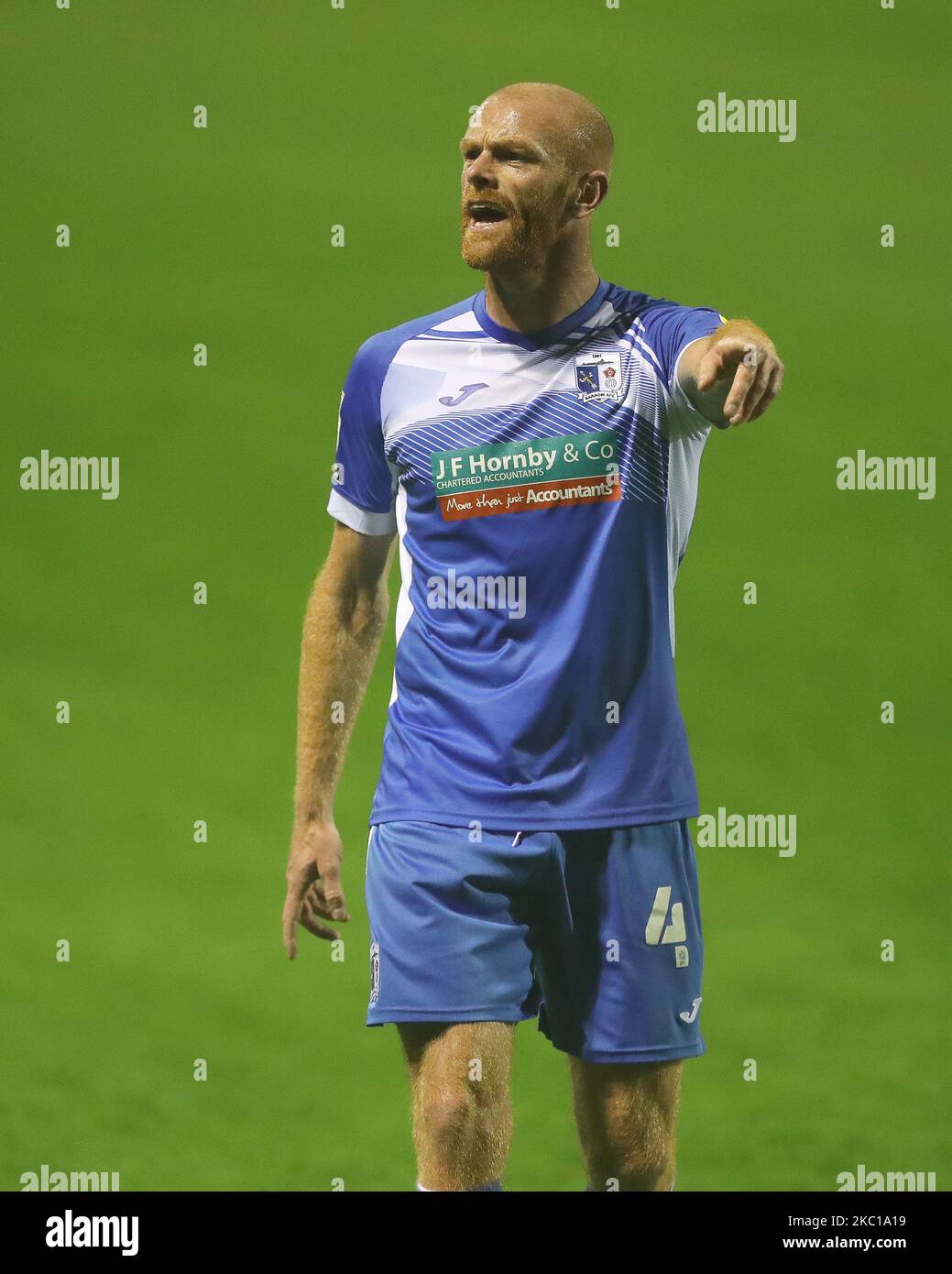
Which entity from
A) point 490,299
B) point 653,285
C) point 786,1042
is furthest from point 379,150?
point 490,299

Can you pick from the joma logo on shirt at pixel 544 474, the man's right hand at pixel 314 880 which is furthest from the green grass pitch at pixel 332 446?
the joma logo on shirt at pixel 544 474

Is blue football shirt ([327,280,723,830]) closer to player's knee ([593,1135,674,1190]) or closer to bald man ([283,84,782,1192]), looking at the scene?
bald man ([283,84,782,1192])

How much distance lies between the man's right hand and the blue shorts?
12 centimetres

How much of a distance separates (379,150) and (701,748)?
364 cm

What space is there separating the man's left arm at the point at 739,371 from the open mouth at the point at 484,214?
1.72 ft

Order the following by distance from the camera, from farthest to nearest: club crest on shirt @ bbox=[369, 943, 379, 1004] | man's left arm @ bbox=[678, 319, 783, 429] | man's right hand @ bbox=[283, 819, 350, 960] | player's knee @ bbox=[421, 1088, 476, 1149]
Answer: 1. man's right hand @ bbox=[283, 819, 350, 960]
2. club crest on shirt @ bbox=[369, 943, 379, 1004]
3. player's knee @ bbox=[421, 1088, 476, 1149]
4. man's left arm @ bbox=[678, 319, 783, 429]

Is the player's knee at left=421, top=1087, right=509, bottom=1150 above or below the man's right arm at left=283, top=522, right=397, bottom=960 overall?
below

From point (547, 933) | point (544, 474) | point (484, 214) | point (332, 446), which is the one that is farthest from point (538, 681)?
point (332, 446)

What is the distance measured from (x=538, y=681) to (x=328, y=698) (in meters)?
0.56

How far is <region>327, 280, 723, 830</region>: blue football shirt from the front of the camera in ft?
13.5

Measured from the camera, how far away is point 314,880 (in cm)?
439

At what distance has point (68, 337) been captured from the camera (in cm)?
1046

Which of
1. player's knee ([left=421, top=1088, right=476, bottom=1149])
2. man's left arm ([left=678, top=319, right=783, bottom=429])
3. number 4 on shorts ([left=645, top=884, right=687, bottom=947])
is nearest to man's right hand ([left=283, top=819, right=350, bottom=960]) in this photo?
player's knee ([left=421, top=1088, right=476, bottom=1149])

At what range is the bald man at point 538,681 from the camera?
4102 mm
